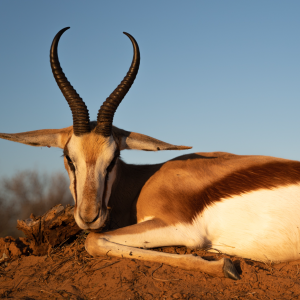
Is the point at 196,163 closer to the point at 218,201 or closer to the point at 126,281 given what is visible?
the point at 218,201

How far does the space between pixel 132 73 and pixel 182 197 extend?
2391 millimetres

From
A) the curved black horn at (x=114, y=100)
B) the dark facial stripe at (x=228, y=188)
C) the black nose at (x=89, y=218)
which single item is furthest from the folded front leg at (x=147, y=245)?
the curved black horn at (x=114, y=100)

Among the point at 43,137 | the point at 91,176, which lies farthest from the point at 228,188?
the point at 43,137

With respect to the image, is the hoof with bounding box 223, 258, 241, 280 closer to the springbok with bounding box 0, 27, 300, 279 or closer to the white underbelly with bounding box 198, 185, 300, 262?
the springbok with bounding box 0, 27, 300, 279

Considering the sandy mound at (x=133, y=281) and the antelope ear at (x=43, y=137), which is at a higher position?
the antelope ear at (x=43, y=137)

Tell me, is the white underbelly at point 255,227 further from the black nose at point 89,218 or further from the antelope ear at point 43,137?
the antelope ear at point 43,137

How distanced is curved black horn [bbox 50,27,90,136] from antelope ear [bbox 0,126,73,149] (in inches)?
20.8

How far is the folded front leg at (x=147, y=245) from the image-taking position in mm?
4211

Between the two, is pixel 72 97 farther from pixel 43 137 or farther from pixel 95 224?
pixel 95 224

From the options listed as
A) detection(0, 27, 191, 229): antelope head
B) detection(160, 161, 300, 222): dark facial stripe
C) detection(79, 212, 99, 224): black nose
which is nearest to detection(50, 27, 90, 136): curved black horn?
detection(0, 27, 191, 229): antelope head

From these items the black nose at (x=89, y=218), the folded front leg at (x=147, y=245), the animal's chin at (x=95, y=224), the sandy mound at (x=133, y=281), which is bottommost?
the sandy mound at (x=133, y=281)

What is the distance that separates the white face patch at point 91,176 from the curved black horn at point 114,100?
0.18m

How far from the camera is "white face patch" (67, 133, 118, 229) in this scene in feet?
15.1

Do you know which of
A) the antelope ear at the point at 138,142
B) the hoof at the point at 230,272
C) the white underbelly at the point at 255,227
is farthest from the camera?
the antelope ear at the point at 138,142
